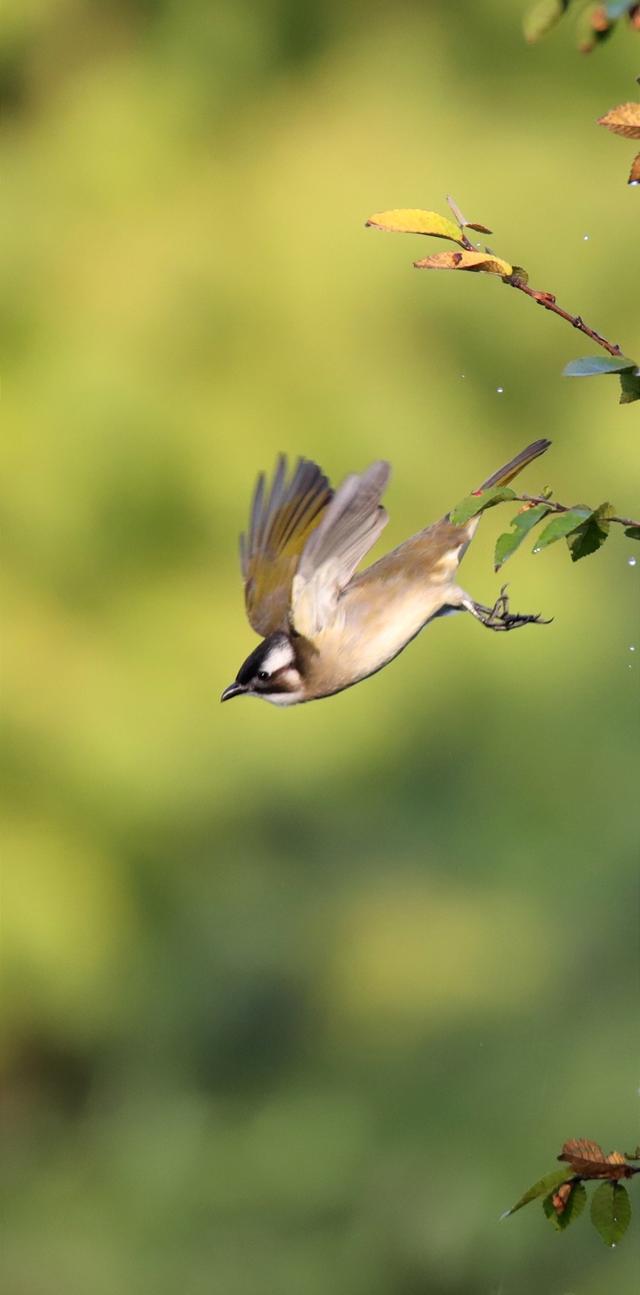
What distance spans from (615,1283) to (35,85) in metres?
1.86

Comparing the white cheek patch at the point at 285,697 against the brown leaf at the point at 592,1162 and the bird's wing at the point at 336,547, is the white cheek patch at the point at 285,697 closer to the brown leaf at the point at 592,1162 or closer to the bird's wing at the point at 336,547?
the bird's wing at the point at 336,547

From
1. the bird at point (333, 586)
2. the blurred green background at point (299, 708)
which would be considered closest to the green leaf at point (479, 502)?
the bird at point (333, 586)

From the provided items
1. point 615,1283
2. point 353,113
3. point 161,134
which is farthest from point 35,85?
point 615,1283

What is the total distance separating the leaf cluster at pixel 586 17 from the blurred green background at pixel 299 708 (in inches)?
62.4

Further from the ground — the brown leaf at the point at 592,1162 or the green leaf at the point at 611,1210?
the brown leaf at the point at 592,1162

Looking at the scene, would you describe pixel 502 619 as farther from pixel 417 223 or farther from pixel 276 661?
pixel 417 223

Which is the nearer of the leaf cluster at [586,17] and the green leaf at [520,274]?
the leaf cluster at [586,17]

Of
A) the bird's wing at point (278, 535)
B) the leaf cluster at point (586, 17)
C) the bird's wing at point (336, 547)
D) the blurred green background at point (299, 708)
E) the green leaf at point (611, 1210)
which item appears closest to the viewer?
the leaf cluster at point (586, 17)

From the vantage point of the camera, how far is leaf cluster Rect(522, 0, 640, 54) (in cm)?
40

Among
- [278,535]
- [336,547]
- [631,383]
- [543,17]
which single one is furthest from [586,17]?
[278,535]

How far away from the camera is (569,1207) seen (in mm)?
504

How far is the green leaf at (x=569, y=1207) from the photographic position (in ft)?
1.65

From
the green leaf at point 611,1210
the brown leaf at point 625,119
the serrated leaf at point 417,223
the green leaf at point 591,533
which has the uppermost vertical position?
the serrated leaf at point 417,223

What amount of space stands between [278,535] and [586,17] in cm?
47
